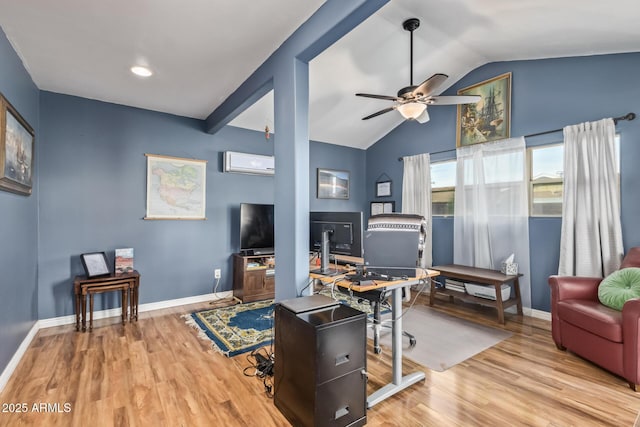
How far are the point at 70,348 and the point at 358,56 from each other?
4152mm

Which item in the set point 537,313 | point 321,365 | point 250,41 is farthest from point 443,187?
point 321,365

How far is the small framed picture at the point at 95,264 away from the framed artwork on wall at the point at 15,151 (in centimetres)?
88

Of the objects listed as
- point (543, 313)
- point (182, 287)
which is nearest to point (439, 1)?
point (543, 313)

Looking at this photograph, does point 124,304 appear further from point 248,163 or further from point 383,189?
point 383,189

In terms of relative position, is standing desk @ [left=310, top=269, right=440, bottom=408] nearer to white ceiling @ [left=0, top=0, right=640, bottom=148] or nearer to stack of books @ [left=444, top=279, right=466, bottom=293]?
white ceiling @ [left=0, top=0, right=640, bottom=148]

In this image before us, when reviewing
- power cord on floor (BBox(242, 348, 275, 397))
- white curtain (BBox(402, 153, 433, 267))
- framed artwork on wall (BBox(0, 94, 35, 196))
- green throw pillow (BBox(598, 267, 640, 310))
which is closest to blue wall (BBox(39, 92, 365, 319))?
framed artwork on wall (BBox(0, 94, 35, 196))

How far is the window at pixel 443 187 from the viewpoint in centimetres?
464

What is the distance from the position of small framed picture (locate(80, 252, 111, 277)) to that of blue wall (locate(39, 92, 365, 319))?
0.51ft

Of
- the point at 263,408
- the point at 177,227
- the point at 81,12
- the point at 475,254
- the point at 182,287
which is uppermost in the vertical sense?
the point at 81,12

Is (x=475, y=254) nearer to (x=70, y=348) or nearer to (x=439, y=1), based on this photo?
(x=439, y=1)

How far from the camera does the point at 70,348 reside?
2.74m

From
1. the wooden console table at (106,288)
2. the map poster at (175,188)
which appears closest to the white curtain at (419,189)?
the map poster at (175,188)

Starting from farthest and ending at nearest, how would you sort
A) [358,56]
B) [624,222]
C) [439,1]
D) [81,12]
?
1. [358,56]
2. [624,222]
3. [439,1]
4. [81,12]

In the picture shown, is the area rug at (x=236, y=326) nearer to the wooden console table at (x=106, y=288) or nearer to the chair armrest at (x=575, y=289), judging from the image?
the wooden console table at (x=106, y=288)
